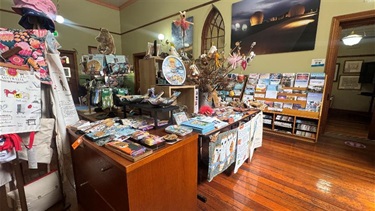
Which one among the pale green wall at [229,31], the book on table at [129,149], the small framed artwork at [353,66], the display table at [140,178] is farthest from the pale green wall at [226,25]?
the small framed artwork at [353,66]

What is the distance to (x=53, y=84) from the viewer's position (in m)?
1.17

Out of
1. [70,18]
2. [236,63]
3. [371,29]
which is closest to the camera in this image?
[236,63]

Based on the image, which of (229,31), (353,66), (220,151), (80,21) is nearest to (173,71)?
(220,151)

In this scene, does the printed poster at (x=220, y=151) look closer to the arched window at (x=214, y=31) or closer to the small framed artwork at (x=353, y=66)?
the arched window at (x=214, y=31)

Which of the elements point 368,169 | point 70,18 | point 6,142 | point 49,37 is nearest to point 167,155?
point 6,142

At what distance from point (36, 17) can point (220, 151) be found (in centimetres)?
171

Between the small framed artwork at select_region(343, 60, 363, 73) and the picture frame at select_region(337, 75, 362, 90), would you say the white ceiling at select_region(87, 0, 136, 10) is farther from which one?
the picture frame at select_region(337, 75, 362, 90)

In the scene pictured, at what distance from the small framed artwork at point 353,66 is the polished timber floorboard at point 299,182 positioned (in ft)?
12.2

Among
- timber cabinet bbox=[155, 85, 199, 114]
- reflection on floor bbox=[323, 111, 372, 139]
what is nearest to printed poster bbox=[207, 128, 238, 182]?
timber cabinet bbox=[155, 85, 199, 114]

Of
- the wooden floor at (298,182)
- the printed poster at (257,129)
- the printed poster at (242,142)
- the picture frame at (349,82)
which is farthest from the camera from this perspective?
the picture frame at (349,82)

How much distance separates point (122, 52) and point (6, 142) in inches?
242

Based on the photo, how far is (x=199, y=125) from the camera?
1.25 metres

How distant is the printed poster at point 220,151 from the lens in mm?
1378

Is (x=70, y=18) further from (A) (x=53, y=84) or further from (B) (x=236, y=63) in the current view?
(B) (x=236, y=63)
